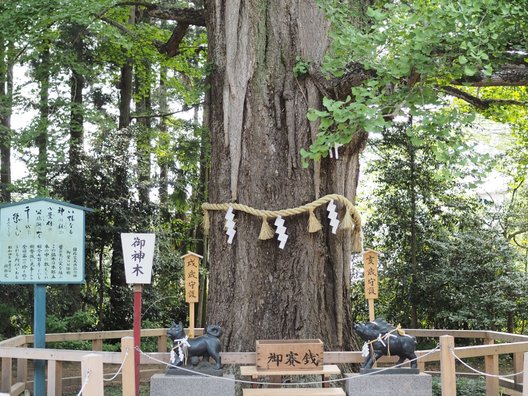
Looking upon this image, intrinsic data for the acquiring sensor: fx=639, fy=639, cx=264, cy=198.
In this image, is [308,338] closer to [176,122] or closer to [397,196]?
[397,196]

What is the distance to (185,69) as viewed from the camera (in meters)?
11.1

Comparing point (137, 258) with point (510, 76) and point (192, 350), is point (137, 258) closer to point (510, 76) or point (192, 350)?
point (192, 350)

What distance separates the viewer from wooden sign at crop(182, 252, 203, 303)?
5023 mm

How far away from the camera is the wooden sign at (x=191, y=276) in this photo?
5.02m

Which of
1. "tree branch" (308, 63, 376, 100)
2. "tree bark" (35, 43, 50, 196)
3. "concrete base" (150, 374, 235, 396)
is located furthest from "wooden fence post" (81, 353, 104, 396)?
"tree bark" (35, 43, 50, 196)

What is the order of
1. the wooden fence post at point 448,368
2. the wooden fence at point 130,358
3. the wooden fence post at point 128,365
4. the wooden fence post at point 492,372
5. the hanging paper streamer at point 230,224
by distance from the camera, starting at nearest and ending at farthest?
the wooden fence at point 130,358
the wooden fence post at point 128,365
the wooden fence post at point 448,368
the hanging paper streamer at point 230,224
the wooden fence post at point 492,372

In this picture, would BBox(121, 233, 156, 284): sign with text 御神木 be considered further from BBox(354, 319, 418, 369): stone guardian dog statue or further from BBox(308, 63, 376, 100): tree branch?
BBox(308, 63, 376, 100): tree branch

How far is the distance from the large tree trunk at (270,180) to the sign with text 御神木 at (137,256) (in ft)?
3.01

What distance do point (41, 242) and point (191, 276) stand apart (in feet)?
5.07

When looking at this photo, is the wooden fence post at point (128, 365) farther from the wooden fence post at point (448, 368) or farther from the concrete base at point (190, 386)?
the wooden fence post at point (448, 368)

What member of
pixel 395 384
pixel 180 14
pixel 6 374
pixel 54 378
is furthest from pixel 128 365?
pixel 180 14

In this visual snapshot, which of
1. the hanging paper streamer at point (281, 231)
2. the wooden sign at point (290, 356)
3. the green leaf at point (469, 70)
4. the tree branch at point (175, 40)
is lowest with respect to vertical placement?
the wooden sign at point (290, 356)

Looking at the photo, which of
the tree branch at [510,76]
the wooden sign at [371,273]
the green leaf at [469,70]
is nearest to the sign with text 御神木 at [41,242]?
the wooden sign at [371,273]

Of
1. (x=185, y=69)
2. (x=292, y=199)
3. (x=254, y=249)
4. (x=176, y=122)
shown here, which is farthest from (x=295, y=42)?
(x=176, y=122)
